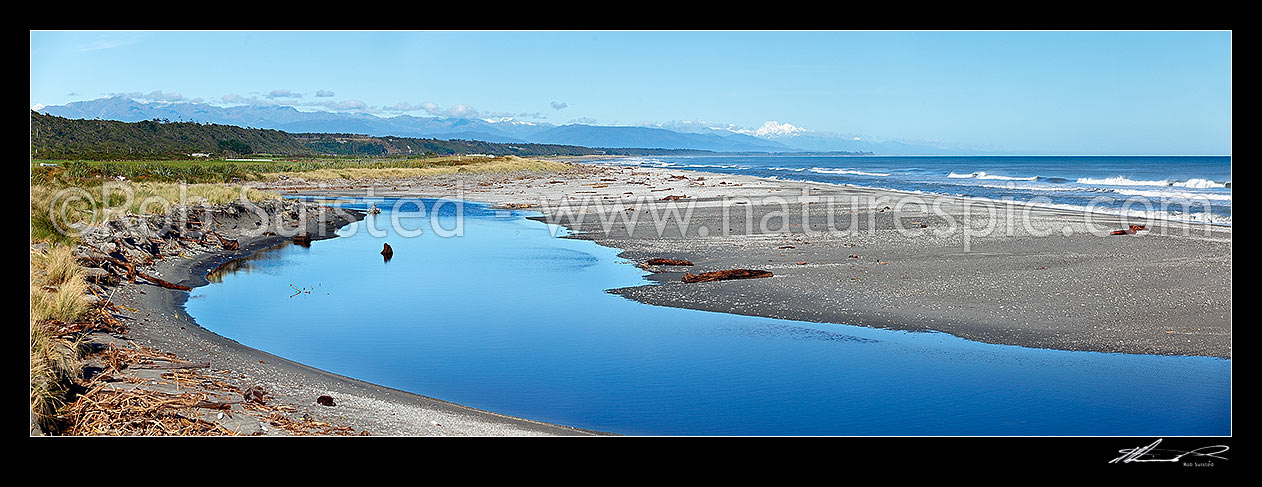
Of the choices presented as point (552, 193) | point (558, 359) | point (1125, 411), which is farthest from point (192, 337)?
point (552, 193)

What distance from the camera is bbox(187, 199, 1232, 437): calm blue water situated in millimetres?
7676

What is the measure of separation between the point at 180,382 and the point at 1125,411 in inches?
315

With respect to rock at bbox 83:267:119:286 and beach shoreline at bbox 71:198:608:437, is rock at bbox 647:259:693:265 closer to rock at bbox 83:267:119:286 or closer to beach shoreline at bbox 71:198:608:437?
beach shoreline at bbox 71:198:608:437

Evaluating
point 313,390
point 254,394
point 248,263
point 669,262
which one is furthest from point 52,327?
point 248,263

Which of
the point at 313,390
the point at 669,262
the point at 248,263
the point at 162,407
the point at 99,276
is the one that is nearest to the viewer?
the point at 162,407

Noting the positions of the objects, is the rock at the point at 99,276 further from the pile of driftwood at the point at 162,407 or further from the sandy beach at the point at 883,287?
the pile of driftwood at the point at 162,407

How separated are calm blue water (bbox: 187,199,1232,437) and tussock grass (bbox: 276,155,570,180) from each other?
45728 millimetres

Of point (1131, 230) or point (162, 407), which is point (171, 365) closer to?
point (162, 407)

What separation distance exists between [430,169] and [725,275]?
57.9 m

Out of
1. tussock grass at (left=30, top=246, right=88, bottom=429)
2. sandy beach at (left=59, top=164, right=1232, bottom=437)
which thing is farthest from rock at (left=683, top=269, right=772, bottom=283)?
tussock grass at (left=30, top=246, right=88, bottom=429)

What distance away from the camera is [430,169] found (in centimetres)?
6988

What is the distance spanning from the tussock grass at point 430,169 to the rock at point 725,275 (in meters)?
46.1
